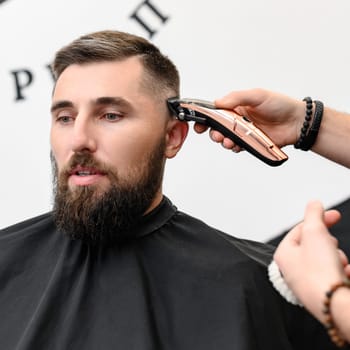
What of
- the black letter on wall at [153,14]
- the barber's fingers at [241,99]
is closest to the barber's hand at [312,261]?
the barber's fingers at [241,99]

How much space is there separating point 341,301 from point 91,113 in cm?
81

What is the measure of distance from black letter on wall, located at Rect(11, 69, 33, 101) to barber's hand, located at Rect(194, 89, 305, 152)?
2.83 feet

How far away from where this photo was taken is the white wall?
2.11m

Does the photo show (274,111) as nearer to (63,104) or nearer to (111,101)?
(111,101)

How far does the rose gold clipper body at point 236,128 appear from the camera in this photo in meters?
1.38

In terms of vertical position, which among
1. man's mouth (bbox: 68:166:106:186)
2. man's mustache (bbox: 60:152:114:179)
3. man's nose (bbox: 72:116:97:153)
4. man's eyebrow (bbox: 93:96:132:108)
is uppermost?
man's eyebrow (bbox: 93:96:132:108)

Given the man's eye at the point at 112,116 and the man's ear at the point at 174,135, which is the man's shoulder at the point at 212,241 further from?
the man's eye at the point at 112,116

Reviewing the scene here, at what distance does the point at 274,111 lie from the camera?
1.59 meters

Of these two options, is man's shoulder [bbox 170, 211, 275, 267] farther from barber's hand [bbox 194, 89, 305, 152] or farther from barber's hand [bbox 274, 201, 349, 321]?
barber's hand [bbox 274, 201, 349, 321]

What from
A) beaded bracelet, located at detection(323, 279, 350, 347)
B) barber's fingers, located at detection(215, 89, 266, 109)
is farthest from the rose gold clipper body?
beaded bracelet, located at detection(323, 279, 350, 347)

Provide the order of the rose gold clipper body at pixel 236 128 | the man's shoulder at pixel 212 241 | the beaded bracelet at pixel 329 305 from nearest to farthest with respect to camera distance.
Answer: the beaded bracelet at pixel 329 305 < the rose gold clipper body at pixel 236 128 < the man's shoulder at pixel 212 241

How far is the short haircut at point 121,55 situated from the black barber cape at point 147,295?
32 cm

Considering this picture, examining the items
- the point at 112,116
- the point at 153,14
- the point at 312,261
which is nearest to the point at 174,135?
the point at 112,116

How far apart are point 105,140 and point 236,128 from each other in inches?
12.4
